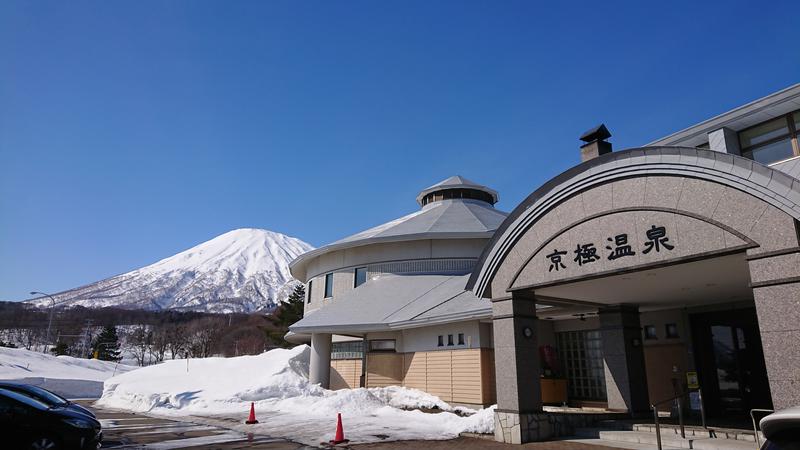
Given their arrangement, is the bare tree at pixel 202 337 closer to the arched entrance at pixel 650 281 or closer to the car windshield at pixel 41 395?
the car windshield at pixel 41 395

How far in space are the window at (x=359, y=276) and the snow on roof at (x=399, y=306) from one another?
1029 millimetres

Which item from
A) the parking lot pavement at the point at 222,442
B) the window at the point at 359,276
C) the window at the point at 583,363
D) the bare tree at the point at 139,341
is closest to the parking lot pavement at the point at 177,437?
the parking lot pavement at the point at 222,442

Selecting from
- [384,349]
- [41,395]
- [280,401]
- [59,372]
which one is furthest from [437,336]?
[59,372]

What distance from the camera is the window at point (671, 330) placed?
16.6 meters

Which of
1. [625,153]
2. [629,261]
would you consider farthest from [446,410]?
[625,153]

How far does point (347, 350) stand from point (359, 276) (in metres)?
A: 5.66

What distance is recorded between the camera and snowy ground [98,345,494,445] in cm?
1448

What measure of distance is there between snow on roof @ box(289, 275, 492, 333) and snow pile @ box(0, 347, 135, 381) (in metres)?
31.1

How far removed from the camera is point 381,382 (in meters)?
22.1

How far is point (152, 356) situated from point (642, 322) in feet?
419

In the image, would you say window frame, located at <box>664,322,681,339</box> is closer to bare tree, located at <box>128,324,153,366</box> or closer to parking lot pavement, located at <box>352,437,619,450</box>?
parking lot pavement, located at <box>352,437,619,450</box>

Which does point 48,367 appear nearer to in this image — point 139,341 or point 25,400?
point 25,400

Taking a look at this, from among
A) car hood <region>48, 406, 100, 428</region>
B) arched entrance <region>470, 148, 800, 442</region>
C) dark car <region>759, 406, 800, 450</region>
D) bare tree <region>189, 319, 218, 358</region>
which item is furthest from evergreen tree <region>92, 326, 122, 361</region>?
dark car <region>759, 406, 800, 450</region>

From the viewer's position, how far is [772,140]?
13586 mm
